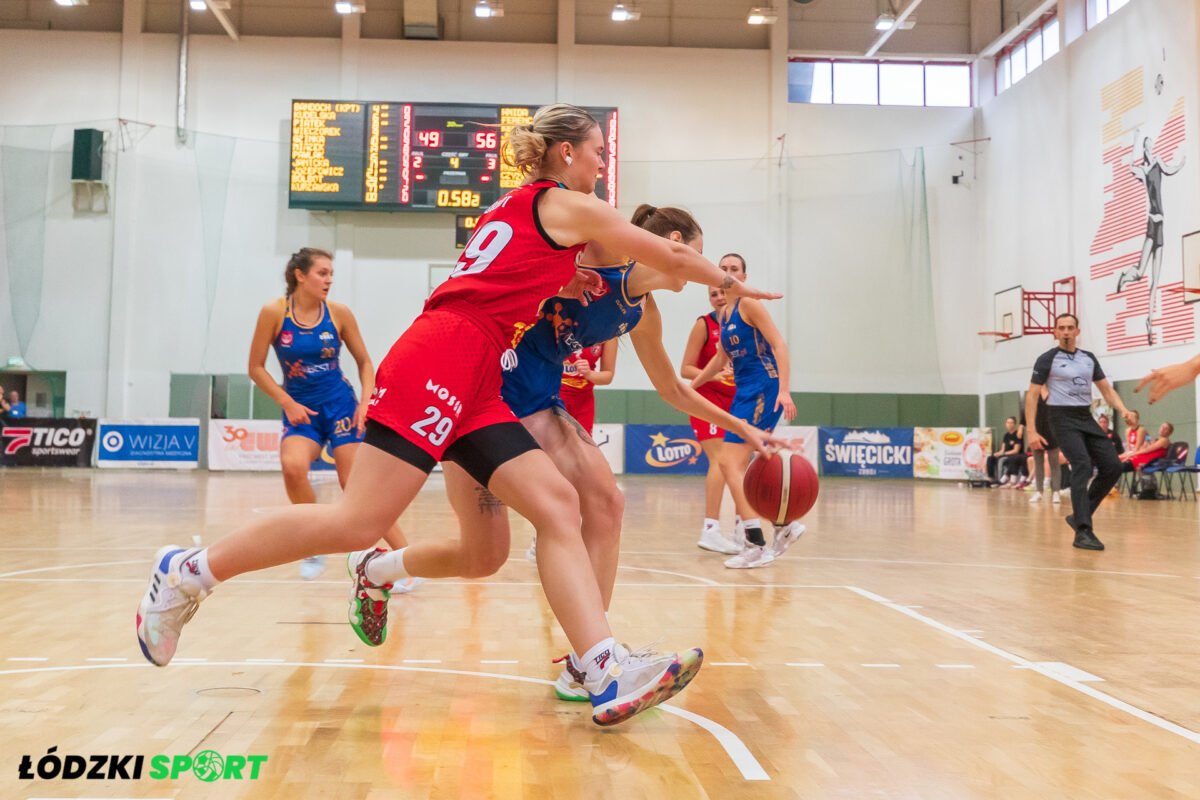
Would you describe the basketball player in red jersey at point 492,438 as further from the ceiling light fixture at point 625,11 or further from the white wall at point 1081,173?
the ceiling light fixture at point 625,11

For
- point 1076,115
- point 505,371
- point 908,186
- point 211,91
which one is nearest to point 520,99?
point 211,91

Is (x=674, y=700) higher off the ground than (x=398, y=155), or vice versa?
(x=398, y=155)

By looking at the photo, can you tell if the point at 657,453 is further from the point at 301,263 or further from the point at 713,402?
the point at 301,263

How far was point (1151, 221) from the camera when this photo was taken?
1652 centimetres

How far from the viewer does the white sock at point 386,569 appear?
301 cm

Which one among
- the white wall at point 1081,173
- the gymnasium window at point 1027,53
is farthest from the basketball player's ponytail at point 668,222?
the gymnasium window at point 1027,53

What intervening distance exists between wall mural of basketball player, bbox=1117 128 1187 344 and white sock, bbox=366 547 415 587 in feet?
53.9

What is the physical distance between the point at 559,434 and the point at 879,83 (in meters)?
21.7

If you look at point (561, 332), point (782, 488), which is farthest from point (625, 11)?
point (561, 332)

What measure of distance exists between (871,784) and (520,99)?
21.0 meters

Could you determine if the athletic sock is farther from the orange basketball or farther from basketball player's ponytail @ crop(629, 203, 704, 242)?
basketball player's ponytail @ crop(629, 203, 704, 242)

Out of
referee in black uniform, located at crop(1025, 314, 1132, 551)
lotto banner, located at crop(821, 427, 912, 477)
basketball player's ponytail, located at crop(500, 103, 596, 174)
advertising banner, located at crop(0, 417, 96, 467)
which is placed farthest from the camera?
lotto banner, located at crop(821, 427, 912, 477)

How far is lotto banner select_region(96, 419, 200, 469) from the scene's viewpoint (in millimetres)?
19328

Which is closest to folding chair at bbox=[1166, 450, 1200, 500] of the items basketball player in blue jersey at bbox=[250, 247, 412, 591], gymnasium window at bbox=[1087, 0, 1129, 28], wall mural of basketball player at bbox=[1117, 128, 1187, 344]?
wall mural of basketball player at bbox=[1117, 128, 1187, 344]
